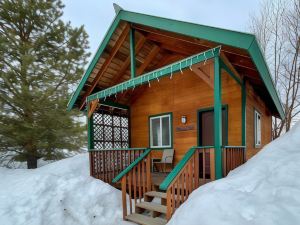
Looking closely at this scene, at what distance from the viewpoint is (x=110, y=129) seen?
7.79 m

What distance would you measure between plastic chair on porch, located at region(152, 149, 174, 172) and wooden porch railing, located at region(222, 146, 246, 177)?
232 centimetres

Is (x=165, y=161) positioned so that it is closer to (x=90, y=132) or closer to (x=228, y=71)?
(x=90, y=132)

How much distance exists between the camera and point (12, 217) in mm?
4629

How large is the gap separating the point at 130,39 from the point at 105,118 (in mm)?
3252

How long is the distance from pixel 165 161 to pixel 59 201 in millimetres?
3344

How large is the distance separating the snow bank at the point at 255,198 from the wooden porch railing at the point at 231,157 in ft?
1.83

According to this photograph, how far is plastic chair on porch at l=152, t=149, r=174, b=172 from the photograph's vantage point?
6793mm

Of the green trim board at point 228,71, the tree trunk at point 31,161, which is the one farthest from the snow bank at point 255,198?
the tree trunk at point 31,161

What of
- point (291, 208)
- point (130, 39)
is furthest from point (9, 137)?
point (291, 208)

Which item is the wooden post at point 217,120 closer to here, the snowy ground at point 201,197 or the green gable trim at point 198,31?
the snowy ground at point 201,197

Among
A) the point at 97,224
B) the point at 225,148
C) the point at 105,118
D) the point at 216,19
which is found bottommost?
the point at 97,224

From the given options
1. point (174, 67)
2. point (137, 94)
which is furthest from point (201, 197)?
point (137, 94)

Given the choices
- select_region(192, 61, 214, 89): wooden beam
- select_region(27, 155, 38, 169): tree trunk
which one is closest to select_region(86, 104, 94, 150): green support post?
select_region(192, 61, 214, 89): wooden beam

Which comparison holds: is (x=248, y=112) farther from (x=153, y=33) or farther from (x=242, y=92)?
(x=153, y=33)
